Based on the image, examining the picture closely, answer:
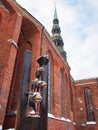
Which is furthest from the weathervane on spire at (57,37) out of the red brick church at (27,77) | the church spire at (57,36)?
the red brick church at (27,77)

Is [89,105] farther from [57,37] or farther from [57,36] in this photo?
[57,36]

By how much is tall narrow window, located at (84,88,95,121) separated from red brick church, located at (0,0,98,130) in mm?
533

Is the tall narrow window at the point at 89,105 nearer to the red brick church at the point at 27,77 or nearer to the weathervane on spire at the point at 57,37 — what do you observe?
the red brick church at the point at 27,77

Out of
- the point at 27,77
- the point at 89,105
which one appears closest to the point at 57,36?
the point at 89,105

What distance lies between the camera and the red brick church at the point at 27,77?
2.37 metres

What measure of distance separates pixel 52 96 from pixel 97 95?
11.4m

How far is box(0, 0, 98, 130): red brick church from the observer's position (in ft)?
7.77

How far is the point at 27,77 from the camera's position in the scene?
9.20ft

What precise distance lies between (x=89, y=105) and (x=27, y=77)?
1990cm

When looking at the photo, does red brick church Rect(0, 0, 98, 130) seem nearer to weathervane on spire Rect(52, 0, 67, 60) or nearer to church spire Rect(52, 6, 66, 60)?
weathervane on spire Rect(52, 0, 67, 60)

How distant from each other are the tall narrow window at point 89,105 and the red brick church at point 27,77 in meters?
0.53

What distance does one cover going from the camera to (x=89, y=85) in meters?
22.5

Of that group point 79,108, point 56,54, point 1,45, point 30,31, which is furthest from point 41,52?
point 79,108

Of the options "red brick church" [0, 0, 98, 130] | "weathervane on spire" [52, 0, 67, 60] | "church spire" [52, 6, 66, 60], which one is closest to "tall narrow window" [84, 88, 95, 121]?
"red brick church" [0, 0, 98, 130]
